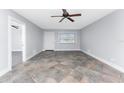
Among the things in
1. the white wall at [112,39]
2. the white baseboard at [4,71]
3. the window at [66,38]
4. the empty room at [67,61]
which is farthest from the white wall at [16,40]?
the white wall at [112,39]

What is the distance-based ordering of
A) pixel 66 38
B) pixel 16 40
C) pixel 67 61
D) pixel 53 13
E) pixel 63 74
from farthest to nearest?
1. pixel 66 38
2. pixel 16 40
3. pixel 67 61
4. pixel 53 13
5. pixel 63 74

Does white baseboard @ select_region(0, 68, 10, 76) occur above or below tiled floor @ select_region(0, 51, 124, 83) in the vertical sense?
above

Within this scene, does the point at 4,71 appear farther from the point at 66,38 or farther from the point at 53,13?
the point at 66,38

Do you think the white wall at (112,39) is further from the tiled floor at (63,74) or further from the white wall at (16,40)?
the white wall at (16,40)

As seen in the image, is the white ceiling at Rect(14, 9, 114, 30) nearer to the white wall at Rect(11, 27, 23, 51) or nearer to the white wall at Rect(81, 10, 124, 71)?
the white wall at Rect(81, 10, 124, 71)

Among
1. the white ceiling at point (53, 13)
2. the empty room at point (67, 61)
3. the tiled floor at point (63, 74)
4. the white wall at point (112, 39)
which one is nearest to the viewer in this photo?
the tiled floor at point (63, 74)

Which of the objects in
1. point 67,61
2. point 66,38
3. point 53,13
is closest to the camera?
point 53,13

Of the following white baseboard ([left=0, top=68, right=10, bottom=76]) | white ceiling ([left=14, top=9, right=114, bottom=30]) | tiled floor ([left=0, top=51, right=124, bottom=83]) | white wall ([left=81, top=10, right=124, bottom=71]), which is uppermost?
white ceiling ([left=14, top=9, right=114, bottom=30])

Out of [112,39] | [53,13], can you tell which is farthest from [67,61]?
[53,13]

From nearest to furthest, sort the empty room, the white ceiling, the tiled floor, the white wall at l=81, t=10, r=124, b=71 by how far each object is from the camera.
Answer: the tiled floor → the empty room → the white wall at l=81, t=10, r=124, b=71 → the white ceiling

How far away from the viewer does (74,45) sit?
9922 millimetres

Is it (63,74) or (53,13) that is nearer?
(63,74)

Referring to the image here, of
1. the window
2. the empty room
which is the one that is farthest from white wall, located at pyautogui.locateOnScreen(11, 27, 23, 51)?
the empty room

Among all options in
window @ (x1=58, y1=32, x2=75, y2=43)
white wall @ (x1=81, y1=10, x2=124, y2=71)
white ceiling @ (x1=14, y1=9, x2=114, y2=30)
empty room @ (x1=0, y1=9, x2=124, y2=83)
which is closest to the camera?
empty room @ (x1=0, y1=9, x2=124, y2=83)
